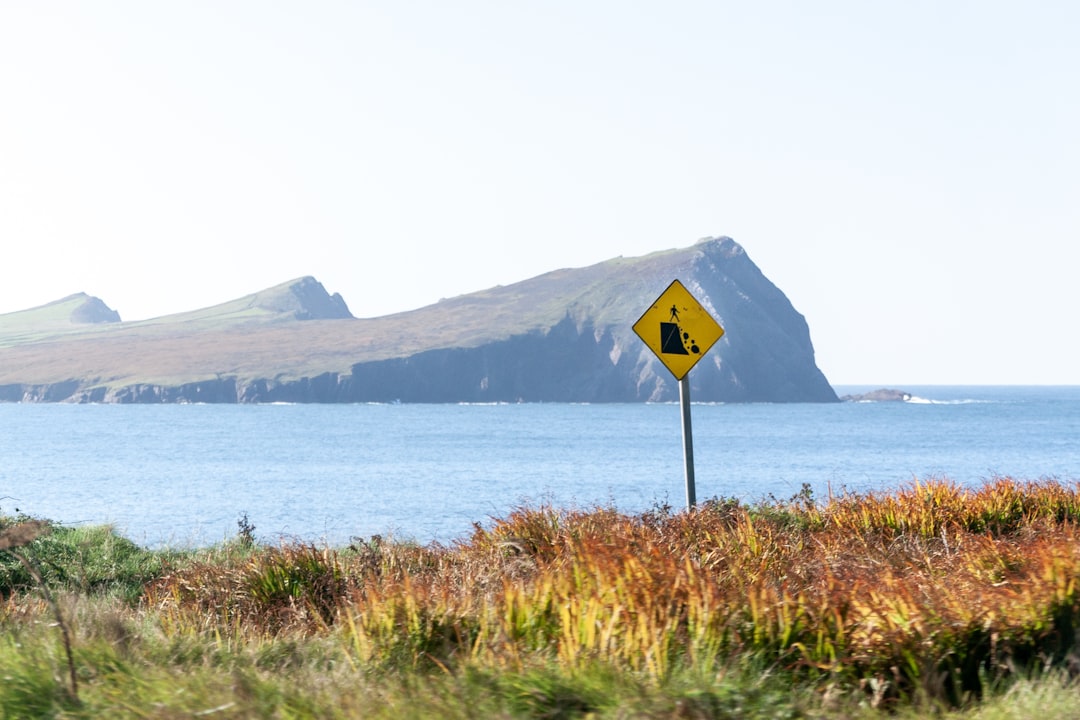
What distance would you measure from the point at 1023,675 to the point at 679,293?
25.8 ft

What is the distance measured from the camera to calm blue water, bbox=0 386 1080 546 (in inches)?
1607

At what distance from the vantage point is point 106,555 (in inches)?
588

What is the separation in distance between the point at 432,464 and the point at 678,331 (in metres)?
58.2

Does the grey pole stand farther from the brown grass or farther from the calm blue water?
the brown grass

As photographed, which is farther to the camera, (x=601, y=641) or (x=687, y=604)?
(x=687, y=604)

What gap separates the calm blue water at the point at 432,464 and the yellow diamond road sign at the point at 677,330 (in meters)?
1.80

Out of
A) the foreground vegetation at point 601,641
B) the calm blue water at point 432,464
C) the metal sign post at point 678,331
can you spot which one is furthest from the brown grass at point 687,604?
the metal sign post at point 678,331

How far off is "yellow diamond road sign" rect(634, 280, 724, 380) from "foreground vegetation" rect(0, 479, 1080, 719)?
3729mm

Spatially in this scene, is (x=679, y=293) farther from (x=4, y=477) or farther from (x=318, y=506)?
(x=4, y=477)

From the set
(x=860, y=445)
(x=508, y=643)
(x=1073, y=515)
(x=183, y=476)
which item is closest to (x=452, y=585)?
(x=508, y=643)

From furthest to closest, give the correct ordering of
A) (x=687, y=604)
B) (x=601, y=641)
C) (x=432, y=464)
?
1. (x=432, y=464)
2. (x=687, y=604)
3. (x=601, y=641)

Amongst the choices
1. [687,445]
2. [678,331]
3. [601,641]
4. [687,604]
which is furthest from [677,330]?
[601,641]

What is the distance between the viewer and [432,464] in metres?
71.1

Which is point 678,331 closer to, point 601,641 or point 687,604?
point 687,604
